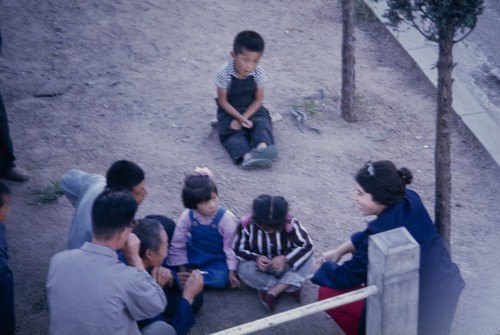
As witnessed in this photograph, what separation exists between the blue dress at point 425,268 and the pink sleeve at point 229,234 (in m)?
0.98

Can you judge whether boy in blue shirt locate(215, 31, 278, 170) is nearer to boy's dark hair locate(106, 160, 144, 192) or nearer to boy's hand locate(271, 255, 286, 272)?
boy's hand locate(271, 255, 286, 272)

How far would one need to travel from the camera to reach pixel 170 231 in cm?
513

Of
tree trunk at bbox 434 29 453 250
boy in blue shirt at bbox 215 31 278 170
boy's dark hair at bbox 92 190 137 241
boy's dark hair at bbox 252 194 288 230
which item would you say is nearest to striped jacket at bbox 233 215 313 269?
boy's dark hair at bbox 252 194 288 230

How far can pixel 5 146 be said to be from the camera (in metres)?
6.10

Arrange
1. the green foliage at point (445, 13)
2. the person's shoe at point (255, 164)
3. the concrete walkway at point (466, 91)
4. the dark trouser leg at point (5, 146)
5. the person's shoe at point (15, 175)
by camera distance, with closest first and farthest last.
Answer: the green foliage at point (445, 13)
the dark trouser leg at point (5, 146)
the person's shoe at point (15, 175)
the person's shoe at point (255, 164)
the concrete walkway at point (466, 91)

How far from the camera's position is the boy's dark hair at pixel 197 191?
483 cm

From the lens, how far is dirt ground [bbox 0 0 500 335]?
5520 mm

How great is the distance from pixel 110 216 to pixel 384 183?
1.59 meters

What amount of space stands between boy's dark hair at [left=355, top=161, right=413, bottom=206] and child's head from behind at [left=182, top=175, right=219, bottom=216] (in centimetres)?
110

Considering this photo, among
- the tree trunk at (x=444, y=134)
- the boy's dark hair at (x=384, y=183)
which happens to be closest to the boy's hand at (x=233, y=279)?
the boy's dark hair at (x=384, y=183)

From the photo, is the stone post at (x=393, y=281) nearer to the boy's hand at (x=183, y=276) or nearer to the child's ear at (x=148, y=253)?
the child's ear at (x=148, y=253)

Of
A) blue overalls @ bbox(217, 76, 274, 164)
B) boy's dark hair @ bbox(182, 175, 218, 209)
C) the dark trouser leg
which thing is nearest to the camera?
boy's dark hair @ bbox(182, 175, 218, 209)

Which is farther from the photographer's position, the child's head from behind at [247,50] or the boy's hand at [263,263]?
the child's head from behind at [247,50]

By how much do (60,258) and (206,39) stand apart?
228 inches
